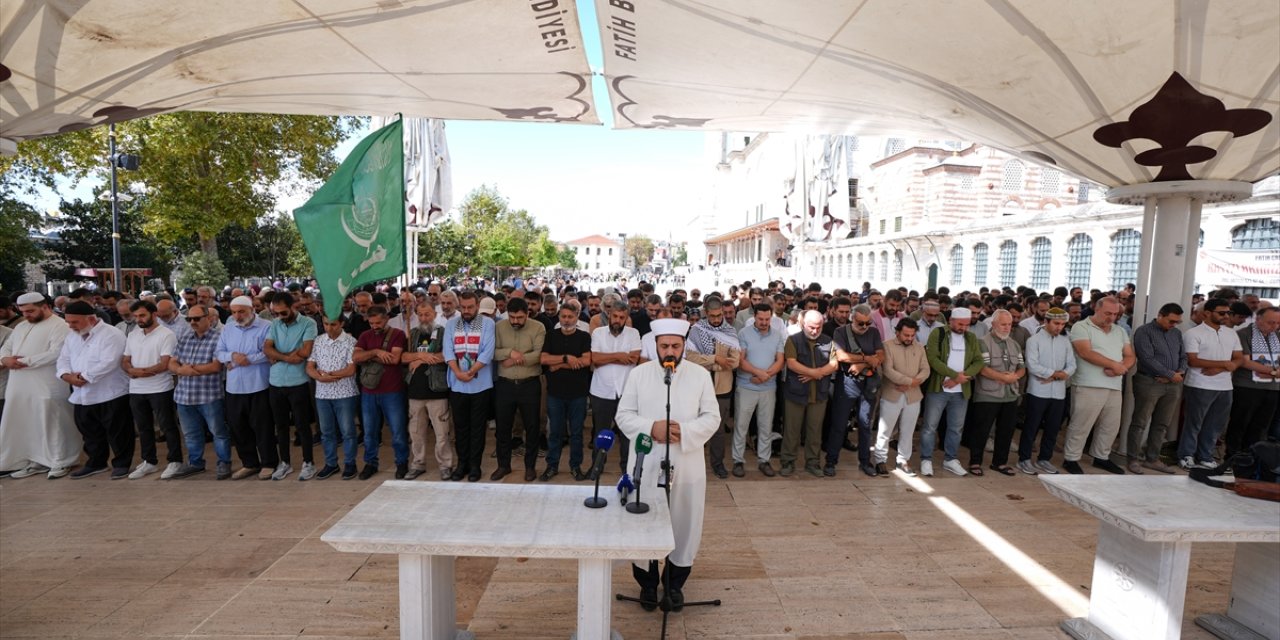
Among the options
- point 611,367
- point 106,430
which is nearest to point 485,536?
point 611,367

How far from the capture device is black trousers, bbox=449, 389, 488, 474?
6.01m

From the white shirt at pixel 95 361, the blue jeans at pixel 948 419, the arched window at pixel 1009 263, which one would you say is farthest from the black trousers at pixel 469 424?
the arched window at pixel 1009 263

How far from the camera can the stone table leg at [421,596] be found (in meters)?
2.98

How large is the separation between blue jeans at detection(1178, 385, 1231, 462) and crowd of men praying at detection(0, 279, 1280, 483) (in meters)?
0.02

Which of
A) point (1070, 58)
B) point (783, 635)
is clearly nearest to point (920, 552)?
point (783, 635)

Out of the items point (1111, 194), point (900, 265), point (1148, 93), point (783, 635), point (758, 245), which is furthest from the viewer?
point (758, 245)

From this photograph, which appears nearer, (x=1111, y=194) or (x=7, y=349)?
(x=7, y=349)

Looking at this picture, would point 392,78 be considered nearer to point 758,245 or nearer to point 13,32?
point 13,32

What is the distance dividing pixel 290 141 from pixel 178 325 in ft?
45.3

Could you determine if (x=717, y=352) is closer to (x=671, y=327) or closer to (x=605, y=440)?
(x=671, y=327)

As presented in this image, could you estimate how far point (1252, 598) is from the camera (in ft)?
11.6

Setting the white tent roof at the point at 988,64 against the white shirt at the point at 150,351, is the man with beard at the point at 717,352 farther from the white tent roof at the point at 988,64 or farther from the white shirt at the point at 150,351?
the white shirt at the point at 150,351

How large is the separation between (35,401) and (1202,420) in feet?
43.0

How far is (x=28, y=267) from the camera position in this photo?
31.2 meters
